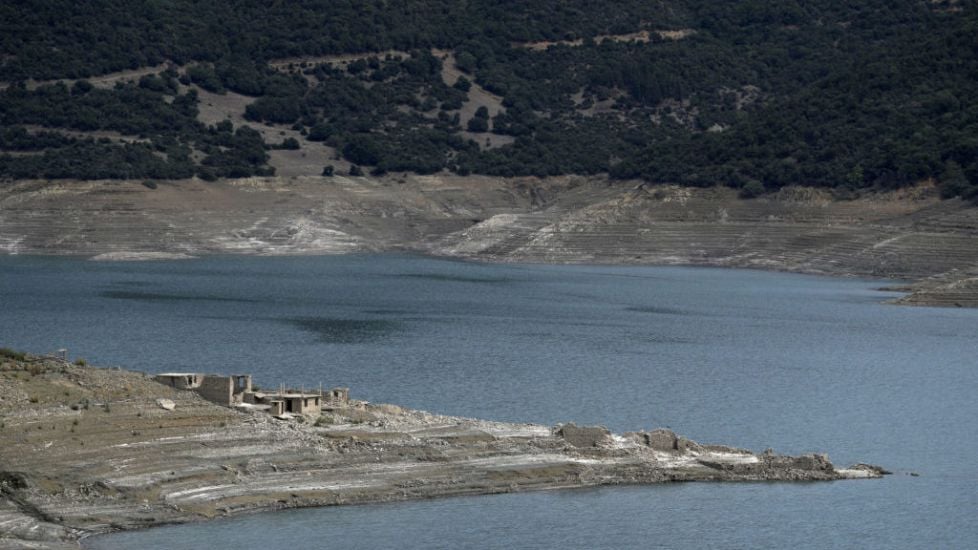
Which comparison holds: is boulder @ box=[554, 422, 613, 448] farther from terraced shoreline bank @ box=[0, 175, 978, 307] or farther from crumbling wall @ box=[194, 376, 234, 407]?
terraced shoreline bank @ box=[0, 175, 978, 307]

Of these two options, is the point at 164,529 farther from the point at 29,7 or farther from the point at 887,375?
the point at 29,7

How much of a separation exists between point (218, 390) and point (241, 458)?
3.84 meters

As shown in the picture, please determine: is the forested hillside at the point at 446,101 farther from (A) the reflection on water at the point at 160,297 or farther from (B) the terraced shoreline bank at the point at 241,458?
(B) the terraced shoreline bank at the point at 241,458

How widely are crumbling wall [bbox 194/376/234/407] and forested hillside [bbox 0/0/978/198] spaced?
89.4m

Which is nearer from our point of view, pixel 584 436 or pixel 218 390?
pixel 218 390

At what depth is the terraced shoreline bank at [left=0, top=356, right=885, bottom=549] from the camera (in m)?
43.2

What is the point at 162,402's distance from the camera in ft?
157

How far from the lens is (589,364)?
78250mm

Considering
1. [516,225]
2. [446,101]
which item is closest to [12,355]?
[516,225]

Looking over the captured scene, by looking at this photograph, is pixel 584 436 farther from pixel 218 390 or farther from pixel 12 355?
pixel 12 355

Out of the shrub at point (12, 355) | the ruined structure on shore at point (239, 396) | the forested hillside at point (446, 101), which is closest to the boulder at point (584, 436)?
the ruined structure on shore at point (239, 396)

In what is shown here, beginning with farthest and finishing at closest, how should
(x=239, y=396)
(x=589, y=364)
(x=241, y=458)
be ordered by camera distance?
(x=589, y=364), (x=239, y=396), (x=241, y=458)

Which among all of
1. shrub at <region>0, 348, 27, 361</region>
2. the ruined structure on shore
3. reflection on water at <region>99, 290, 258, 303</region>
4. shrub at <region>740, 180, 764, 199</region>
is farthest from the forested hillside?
shrub at <region>0, 348, 27, 361</region>

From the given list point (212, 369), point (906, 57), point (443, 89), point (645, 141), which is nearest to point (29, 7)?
point (443, 89)
